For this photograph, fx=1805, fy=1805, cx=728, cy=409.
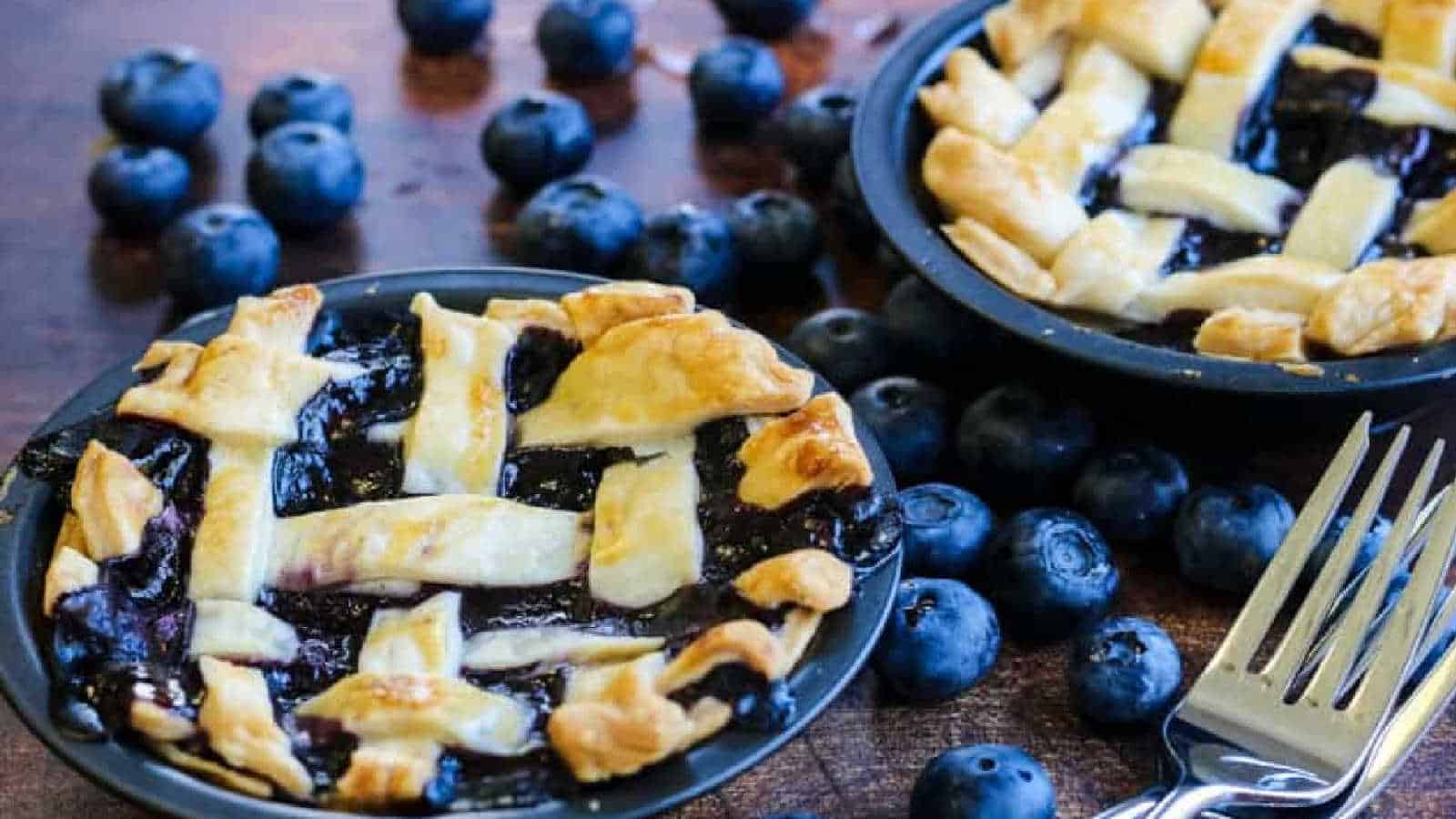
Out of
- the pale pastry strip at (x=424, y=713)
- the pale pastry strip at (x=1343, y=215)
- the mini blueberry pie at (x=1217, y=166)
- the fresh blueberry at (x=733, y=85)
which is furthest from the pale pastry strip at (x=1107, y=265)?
the pale pastry strip at (x=424, y=713)

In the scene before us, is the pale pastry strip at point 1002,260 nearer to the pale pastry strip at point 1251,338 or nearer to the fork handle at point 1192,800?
the pale pastry strip at point 1251,338

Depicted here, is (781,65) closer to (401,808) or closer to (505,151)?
(505,151)

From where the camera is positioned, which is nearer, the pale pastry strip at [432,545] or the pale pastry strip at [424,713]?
the pale pastry strip at [424,713]

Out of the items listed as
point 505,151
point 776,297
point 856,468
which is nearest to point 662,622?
point 856,468

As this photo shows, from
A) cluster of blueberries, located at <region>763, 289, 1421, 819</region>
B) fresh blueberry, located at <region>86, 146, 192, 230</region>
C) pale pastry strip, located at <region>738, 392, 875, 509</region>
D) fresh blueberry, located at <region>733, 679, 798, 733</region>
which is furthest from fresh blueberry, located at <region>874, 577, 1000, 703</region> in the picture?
fresh blueberry, located at <region>86, 146, 192, 230</region>

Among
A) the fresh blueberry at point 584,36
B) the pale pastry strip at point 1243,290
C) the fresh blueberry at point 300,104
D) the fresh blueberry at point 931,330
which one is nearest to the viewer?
the pale pastry strip at point 1243,290

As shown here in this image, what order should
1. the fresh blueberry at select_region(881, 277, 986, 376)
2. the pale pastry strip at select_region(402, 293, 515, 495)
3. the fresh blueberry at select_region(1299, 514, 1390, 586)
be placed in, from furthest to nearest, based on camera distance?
the fresh blueberry at select_region(881, 277, 986, 376), the fresh blueberry at select_region(1299, 514, 1390, 586), the pale pastry strip at select_region(402, 293, 515, 495)

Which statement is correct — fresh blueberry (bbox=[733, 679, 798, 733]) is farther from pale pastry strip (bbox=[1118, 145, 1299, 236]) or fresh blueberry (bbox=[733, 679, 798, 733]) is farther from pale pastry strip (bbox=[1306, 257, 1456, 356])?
pale pastry strip (bbox=[1118, 145, 1299, 236])
